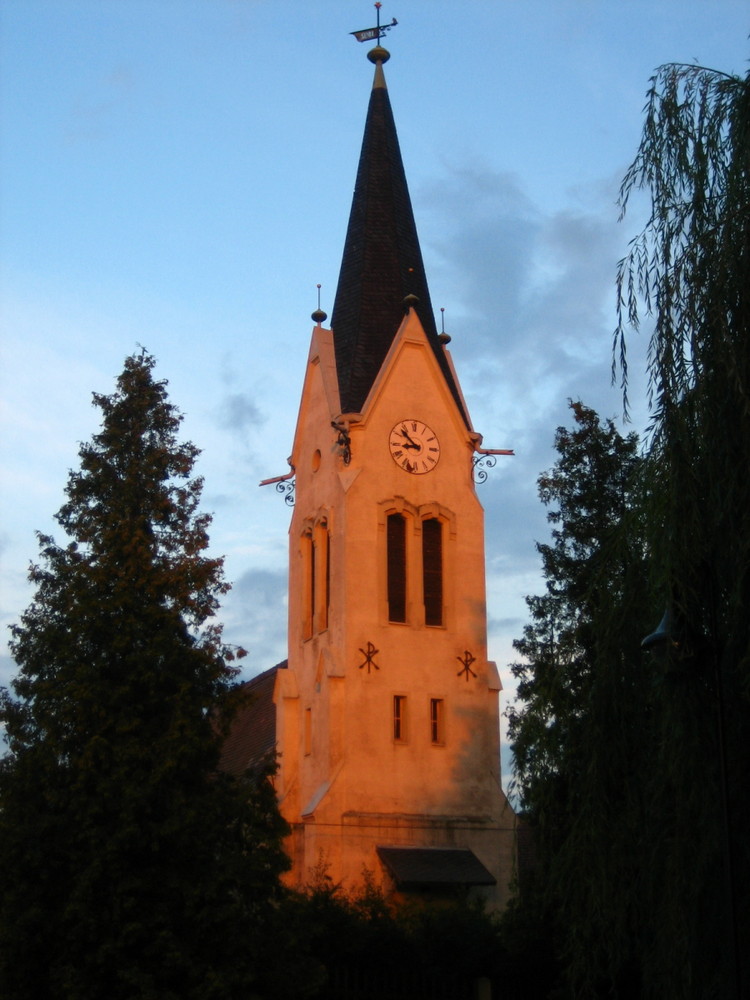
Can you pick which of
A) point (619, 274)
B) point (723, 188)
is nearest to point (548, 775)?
point (619, 274)

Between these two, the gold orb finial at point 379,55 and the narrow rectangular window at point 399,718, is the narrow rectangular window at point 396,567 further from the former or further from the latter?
the gold orb finial at point 379,55

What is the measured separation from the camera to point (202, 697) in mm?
21234

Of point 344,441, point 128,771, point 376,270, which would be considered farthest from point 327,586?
point 128,771

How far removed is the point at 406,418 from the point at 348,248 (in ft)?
21.9

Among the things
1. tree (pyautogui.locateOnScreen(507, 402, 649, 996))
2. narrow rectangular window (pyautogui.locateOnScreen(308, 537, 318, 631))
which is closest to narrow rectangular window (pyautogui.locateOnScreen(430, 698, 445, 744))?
narrow rectangular window (pyautogui.locateOnScreen(308, 537, 318, 631))

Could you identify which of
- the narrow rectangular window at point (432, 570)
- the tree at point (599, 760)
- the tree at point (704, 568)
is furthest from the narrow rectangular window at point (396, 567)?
the tree at point (704, 568)

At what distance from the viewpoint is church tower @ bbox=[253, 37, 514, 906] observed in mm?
34844

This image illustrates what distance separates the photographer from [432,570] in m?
38.1

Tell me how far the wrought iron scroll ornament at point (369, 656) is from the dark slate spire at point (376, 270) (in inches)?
265

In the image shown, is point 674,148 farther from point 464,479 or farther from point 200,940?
point 464,479

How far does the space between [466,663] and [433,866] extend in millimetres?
5817

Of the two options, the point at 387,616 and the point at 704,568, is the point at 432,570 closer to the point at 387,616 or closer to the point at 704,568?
the point at 387,616

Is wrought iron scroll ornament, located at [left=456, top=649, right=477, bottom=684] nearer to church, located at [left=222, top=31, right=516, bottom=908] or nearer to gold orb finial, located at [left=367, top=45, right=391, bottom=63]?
church, located at [left=222, top=31, right=516, bottom=908]

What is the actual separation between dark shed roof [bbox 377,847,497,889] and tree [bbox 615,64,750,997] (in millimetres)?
20279
